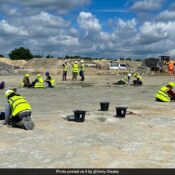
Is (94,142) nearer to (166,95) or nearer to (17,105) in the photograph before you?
(17,105)

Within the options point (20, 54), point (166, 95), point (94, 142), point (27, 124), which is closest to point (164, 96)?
point (166, 95)

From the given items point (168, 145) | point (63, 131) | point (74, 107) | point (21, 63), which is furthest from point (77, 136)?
point (21, 63)

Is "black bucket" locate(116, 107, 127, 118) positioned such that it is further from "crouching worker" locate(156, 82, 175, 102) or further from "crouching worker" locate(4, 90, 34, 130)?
"crouching worker" locate(156, 82, 175, 102)

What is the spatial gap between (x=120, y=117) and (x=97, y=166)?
6.26 meters

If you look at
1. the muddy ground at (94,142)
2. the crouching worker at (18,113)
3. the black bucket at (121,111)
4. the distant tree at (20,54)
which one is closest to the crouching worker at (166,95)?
the muddy ground at (94,142)

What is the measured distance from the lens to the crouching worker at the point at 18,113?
1185 centimetres

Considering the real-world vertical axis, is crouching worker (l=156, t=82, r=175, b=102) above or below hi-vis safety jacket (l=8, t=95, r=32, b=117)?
below

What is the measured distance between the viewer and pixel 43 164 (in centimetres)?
828

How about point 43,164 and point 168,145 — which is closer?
point 43,164

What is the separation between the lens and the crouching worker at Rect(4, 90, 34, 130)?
38.9 feet

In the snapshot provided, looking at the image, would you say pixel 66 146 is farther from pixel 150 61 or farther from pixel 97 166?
pixel 150 61

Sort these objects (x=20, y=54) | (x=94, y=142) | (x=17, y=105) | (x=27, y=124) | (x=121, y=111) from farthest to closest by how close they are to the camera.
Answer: (x=20, y=54) < (x=121, y=111) < (x=17, y=105) < (x=27, y=124) < (x=94, y=142)

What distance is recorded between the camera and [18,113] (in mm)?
11891

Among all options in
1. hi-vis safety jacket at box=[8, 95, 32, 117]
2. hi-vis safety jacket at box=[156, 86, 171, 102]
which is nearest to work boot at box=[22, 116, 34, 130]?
hi-vis safety jacket at box=[8, 95, 32, 117]
